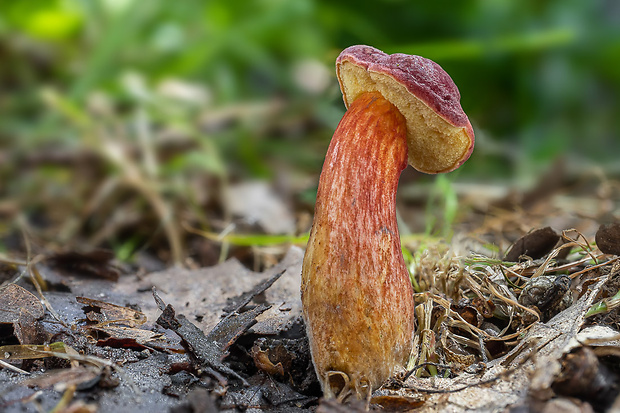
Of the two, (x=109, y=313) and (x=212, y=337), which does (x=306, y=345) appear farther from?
(x=109, y=313)

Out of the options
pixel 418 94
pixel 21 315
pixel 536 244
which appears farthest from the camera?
pixel 536 244

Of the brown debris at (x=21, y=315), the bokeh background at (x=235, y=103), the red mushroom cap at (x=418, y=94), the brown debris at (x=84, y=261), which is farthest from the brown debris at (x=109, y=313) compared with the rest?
the bokeh background at (x=235, y=103)

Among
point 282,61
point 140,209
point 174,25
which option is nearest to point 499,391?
point 140,209

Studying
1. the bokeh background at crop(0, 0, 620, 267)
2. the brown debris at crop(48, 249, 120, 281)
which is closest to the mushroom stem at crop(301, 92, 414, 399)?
the brown debris at crop(48, 249, 120, 281)

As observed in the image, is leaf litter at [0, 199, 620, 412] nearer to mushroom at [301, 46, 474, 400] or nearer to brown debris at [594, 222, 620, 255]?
brown debris at [594, 222, 620, 255]

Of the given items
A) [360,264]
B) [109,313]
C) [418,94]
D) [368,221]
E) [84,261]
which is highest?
[418,94]

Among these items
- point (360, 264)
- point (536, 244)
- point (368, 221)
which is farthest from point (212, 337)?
point (536, 244)

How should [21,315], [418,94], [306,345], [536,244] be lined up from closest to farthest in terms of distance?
[418,94]
[21,315]
[306,345]
[536,244]

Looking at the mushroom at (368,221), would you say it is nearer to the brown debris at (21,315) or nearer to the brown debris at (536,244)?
the brown debris at (536,244)
